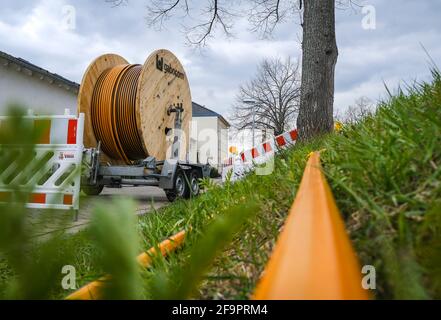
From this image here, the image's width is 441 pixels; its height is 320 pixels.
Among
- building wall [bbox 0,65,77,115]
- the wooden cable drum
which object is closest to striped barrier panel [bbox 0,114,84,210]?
building wall [bbox 0,65,77,115]

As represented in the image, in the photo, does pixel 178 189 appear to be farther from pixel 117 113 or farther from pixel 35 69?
pixel 35 69

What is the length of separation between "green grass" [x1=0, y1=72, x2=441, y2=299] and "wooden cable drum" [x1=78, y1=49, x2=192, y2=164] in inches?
241

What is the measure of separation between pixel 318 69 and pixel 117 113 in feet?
14.2

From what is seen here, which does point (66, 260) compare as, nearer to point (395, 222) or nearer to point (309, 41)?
point (395, 222)

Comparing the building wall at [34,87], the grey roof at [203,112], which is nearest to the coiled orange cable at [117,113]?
the building wall at [34,87]

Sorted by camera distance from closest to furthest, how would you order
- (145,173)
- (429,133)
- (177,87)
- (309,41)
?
(429,133) < (309,41) < (145,173) < (177,87)

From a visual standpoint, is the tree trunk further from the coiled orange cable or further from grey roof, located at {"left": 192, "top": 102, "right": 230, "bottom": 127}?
grey roof, located at {"left": 192, "top": 102, "right": 230, "bottom": 127}

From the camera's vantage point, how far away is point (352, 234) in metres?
0.91

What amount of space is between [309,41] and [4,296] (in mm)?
5383

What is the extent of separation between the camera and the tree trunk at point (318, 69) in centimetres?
511

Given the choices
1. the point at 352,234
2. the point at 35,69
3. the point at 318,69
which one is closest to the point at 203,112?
the point at 35,69

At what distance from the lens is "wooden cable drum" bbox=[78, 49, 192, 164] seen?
7.66m
